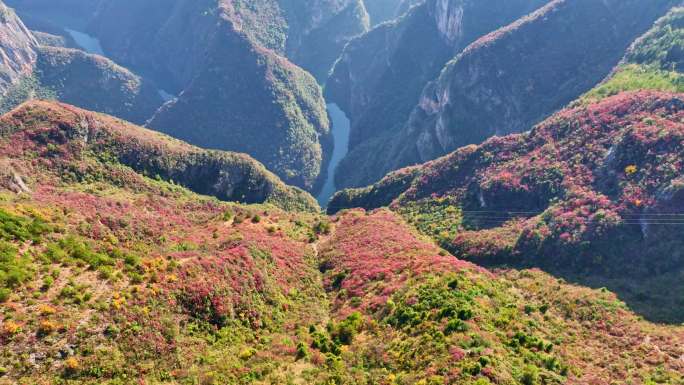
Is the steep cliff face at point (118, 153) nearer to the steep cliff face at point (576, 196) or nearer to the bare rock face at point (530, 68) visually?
the steep cliff face at point (576, 196)

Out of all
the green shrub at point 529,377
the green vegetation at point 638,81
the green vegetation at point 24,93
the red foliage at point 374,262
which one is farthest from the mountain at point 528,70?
the green vegetation at point 24,93

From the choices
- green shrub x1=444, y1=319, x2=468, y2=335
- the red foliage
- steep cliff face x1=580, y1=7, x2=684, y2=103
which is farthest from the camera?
steep cliff face x1=580, y1=7, x2=684, y2=103

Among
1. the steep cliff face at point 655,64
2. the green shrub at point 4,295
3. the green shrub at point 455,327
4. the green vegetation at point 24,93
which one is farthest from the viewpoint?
the green vegetation at point 24,93

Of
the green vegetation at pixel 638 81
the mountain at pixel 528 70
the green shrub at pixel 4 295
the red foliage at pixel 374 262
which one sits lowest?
the green shrub at pixel 4 295

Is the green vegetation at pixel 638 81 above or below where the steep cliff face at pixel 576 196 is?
above

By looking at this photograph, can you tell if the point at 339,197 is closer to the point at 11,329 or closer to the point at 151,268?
the point at 151,268

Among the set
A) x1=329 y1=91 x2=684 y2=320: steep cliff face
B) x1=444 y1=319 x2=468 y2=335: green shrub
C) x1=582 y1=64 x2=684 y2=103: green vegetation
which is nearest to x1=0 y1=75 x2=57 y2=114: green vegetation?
x1=329 y1=91 x2=684 y2=320: steep cliff face

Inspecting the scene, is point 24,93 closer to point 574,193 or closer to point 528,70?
→ point 528,70

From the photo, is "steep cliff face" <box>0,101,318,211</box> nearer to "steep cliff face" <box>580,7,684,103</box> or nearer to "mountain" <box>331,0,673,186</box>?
"mountain" <box>331,0,673,186</box>
